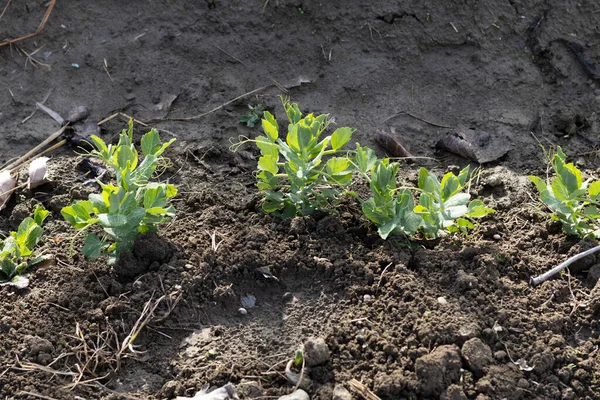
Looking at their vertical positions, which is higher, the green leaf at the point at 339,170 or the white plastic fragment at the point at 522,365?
the green leaf at the point at 339,170

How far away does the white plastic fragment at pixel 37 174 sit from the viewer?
3330 mm

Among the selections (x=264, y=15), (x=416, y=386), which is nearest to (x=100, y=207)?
(x=416, y=386)

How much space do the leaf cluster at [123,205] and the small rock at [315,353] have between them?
739mm

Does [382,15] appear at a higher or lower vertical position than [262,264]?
higher

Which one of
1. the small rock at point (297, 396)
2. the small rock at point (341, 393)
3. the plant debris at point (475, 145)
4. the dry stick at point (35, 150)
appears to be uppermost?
the plant debris at point (475, 145)

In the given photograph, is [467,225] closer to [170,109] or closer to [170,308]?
[170,308]

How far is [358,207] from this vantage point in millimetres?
3141

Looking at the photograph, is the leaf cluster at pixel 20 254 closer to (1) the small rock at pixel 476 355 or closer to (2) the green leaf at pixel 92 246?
(2) the green leaf at pixel 92 246

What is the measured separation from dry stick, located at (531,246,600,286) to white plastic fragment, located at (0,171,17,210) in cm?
222

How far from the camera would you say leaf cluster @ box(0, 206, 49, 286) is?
2850 mm

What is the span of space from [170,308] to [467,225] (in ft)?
3.82

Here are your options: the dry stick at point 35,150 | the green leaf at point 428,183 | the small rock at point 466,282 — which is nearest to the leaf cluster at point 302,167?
the green leaf at point 428,183

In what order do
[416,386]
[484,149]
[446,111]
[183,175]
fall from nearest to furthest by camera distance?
[416,386], [183,175], [484,149], [446,111]

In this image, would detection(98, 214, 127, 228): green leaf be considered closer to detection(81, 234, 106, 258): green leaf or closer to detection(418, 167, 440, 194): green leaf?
detection(81, 234, 106, 258): green leaf
